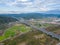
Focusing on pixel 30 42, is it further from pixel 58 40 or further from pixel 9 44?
pixel 58 40

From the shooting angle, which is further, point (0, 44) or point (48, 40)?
point (48, 40)

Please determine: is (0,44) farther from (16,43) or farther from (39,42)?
(39,42)

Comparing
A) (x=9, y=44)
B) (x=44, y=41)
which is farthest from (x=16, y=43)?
(x=44, y=41)

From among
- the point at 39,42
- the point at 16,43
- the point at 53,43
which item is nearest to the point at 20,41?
the point at 16,43

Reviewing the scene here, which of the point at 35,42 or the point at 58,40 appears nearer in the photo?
the point at 35,42

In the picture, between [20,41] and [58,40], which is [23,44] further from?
[58,40]

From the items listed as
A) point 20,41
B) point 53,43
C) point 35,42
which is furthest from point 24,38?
point 53,43

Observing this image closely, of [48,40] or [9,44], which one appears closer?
[9,44]
